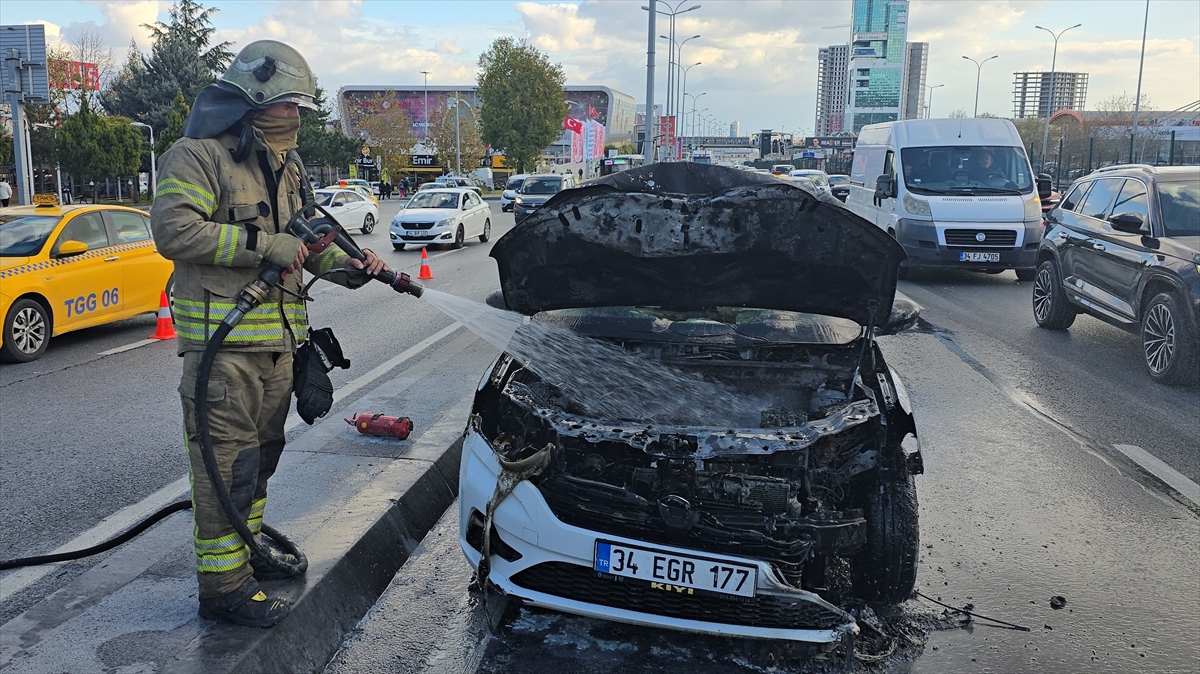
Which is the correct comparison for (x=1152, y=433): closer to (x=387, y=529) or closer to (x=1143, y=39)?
(x=387, y=529)

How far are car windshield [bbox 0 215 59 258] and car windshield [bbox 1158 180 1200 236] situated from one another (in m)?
10.9

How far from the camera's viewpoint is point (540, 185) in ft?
101

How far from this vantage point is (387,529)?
13.9 ft

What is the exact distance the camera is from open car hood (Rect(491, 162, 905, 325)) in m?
3.65

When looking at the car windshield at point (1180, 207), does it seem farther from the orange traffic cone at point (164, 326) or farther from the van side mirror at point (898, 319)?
the orange traffic cone at point (164, 326)

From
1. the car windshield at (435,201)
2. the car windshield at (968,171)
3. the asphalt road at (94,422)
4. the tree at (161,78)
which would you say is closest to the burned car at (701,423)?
the asphalt road at (94,422)

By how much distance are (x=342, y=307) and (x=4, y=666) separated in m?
9.86

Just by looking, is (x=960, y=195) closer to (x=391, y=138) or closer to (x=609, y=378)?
(x=609, y=378)

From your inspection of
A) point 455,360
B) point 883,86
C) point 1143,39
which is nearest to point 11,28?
point 455,360

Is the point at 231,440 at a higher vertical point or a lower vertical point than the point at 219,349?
lower

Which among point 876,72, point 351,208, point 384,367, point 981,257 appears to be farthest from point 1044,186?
point 876,72

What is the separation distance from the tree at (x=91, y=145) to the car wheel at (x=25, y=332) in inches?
1372

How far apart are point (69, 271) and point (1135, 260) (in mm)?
10482

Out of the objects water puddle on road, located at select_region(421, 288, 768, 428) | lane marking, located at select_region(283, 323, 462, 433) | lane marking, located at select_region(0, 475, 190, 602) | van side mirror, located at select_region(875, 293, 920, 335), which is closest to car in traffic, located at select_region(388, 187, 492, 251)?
lane marking, located at select_region(283, 323, 462, 433)
